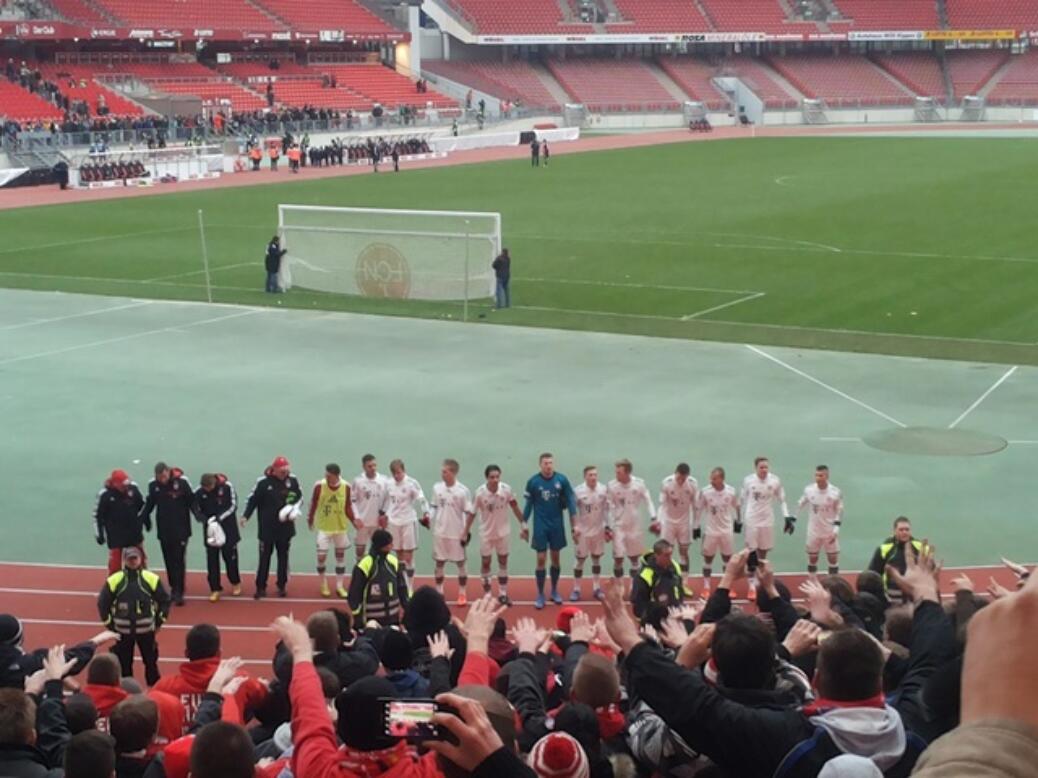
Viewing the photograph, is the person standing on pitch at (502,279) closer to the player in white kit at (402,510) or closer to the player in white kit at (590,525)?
the player in white kit at (402,510)

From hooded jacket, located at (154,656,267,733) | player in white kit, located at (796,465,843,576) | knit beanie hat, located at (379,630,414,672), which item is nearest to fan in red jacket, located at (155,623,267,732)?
hooded jacket, located at (154,656,267,733)

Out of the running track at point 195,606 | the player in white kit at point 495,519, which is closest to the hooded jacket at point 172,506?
the running track at point 195,606

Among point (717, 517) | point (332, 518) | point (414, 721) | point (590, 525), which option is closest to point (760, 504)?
point (717, 517)

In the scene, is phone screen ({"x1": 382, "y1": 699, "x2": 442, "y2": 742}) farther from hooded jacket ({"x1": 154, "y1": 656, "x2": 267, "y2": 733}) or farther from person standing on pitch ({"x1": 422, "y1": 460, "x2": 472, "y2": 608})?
person standing on pitch ({"x1": 422, "y1": 460, "x2": 472, "y2": 608})

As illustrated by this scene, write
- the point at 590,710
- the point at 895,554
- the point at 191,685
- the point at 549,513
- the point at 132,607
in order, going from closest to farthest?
the point at 590,710 → the point at 191,685 → the point at 132,607 → the point at 895,554 → the point at 549,513

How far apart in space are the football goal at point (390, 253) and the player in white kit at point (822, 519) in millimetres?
17436

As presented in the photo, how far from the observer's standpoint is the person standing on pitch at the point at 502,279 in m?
31.9

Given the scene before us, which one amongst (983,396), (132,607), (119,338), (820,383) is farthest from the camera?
(119,338)

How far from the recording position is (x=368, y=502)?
16.2m

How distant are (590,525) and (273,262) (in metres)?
20.3

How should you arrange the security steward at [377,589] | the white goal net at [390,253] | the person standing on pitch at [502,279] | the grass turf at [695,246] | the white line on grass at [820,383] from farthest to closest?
the white goal net at [390,253] < the person standing on pitch at [502,279] < the grass turf at [695,246] < the white line on grass at [820,383] < the security steward at [377,589]

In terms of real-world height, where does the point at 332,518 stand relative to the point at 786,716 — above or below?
below

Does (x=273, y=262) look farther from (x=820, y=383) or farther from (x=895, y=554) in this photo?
(x=895, y=554)

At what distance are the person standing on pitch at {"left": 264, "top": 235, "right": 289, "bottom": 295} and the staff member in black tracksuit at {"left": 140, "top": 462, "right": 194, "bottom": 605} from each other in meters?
19.3
